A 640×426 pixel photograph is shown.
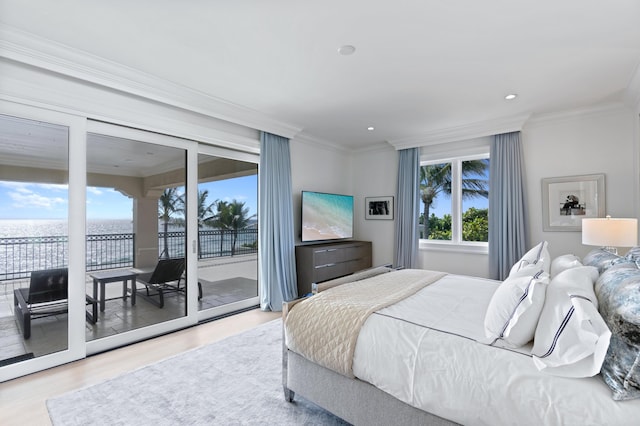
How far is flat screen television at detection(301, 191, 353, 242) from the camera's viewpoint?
4574 mm

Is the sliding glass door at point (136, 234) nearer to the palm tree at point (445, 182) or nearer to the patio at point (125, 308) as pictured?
the patio at point (125, 308)

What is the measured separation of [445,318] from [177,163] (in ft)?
10.2

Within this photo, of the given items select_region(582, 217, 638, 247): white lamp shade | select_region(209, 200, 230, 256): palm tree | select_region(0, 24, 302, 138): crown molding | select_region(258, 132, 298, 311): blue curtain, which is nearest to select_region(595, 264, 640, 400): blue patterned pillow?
select_region(582, 217, 638, 247): white lamp shade

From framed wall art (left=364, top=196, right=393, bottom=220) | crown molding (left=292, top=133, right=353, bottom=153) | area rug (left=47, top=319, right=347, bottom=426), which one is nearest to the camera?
area rug (left=47, top=319, right=347, bottom=426)

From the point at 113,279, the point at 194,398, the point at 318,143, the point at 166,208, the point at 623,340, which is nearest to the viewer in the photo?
the point at 623,340

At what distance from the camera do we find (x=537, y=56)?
2447 millimetres

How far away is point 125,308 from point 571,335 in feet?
11.5

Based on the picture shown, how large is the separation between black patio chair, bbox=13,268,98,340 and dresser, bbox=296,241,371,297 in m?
2.61

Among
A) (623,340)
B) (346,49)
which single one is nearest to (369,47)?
(346,49)

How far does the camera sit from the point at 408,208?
488 centimetres

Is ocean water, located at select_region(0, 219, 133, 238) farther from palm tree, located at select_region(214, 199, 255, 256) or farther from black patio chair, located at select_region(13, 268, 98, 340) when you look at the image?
palm tree, located at select_region(214, 199, 255, 256)

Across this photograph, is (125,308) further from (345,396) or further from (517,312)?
(517,312)

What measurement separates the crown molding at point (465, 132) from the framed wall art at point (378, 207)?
93cm

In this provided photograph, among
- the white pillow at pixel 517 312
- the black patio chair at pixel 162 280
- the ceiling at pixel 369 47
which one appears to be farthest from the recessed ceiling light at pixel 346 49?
the black patio chair at pixel 162 280
